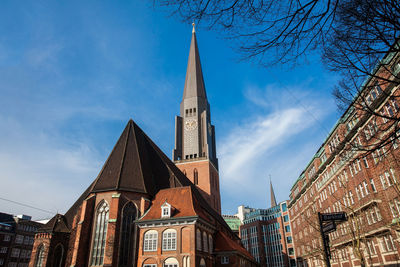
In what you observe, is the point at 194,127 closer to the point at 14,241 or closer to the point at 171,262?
the point at 171,262

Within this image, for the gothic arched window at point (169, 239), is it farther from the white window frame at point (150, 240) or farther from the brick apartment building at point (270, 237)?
the brick apartment building at point (270, 237)

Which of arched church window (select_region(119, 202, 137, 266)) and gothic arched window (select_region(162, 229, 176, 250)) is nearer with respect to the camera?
gothic arched window (select_region(162, 229, 176, 250))

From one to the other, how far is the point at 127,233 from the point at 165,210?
4373 millimetres

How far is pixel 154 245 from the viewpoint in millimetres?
24750

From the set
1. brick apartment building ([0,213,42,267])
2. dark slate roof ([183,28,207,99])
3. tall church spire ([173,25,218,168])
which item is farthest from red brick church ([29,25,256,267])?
brick apartment building ([0,213,42,267])

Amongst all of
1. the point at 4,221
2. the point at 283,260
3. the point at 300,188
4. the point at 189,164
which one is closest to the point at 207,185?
the point at 189,164

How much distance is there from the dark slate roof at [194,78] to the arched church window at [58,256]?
131 ft

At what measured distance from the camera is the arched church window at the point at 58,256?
29252 mm

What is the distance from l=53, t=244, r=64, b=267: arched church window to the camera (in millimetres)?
29252

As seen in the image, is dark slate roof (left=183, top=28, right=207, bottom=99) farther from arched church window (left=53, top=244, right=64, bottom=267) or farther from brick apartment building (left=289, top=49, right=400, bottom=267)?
arched church window (left=53, top=244, right=64, bottom=267)

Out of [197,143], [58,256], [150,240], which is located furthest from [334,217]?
[197,143]

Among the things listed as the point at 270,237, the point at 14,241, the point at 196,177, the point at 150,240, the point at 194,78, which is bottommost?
the point at 150,240

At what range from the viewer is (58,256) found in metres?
29.8

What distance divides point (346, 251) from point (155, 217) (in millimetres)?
22976
